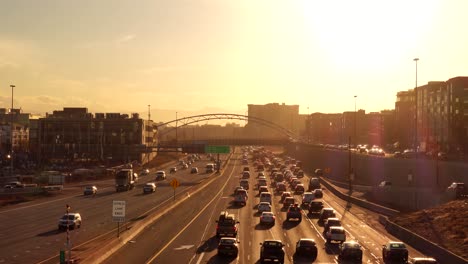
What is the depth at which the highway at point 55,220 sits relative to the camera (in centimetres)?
3875

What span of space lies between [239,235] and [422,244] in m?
12.9

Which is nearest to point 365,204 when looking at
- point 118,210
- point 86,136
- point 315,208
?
point 315,208

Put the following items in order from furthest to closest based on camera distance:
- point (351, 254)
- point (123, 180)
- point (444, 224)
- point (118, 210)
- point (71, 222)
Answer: point (123, 180) < point (71, 222) < point (444, 224) < point (118, 210) < point (351, 254)

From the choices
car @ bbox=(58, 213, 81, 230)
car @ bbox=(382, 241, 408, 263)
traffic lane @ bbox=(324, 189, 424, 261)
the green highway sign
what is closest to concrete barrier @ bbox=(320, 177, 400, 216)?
traffic lane @ bbox=(324, 189, 424, 261)

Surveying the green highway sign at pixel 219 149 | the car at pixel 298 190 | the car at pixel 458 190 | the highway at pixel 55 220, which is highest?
the green highway sign at pixel 219 149

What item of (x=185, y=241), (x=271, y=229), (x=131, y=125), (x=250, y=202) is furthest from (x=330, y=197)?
(x=131, y=125)

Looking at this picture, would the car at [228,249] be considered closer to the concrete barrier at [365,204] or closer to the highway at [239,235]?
the highway at [239,235]

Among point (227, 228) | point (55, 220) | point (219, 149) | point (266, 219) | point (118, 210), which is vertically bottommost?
point (55, 220)

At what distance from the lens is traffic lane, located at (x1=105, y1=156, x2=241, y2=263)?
114 feet

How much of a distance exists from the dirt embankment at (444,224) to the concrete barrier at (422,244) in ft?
3.85

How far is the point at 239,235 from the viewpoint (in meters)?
46.7

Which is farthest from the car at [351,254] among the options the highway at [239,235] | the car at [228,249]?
the car at [228,249]

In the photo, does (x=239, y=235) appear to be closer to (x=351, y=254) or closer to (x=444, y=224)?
(x=351, y=254)

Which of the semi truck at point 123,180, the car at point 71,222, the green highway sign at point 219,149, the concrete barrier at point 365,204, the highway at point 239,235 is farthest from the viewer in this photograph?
the green highway sign at point 219,149
